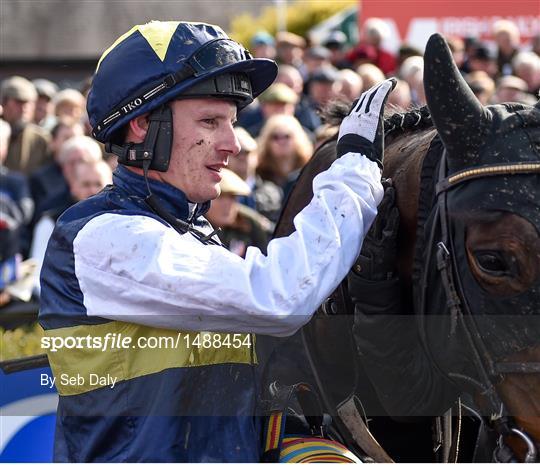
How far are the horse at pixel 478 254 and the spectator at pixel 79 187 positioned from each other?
4357 millimetres

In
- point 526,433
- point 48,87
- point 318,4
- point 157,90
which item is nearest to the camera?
point 526,433

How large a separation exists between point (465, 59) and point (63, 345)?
9053mm

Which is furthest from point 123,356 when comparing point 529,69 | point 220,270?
point 529,69

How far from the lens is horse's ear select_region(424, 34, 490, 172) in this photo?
2.55 meters

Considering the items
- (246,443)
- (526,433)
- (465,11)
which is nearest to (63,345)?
(246,443)

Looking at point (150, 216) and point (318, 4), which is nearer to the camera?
point (150, 216)

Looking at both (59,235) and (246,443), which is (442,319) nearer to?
(246,443)

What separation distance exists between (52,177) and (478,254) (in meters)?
6.30

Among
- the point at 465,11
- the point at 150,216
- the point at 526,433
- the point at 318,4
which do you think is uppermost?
the point at 150,216

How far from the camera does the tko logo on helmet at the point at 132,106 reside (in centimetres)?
283

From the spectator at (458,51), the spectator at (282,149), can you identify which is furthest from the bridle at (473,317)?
the spectator at (458,51)

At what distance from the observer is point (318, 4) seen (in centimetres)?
2011

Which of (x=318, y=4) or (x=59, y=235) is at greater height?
(x=59, y=235)

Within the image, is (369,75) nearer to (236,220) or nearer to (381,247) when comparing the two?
(236,220)
